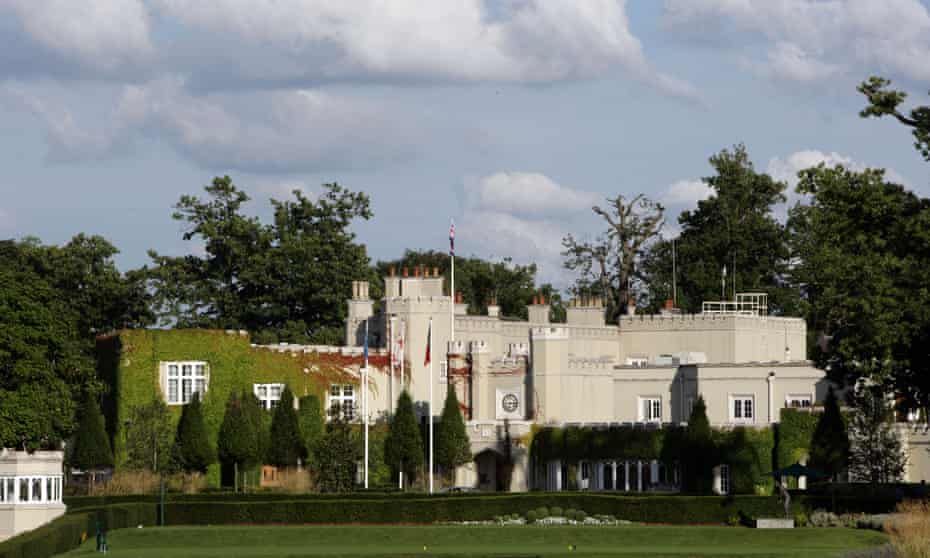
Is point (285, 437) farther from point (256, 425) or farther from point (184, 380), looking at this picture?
point (184, 380)

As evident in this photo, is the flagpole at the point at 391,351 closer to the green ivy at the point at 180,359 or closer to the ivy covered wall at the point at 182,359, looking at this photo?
the ivy covered wall at the point at 182,359

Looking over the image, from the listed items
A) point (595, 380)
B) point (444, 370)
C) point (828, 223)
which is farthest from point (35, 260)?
point (828, 223)

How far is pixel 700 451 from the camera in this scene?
8300 centimetres

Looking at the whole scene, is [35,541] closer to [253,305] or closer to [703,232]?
[253,305]

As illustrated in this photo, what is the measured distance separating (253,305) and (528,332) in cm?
2094

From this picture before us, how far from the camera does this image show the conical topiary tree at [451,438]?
8731 cm

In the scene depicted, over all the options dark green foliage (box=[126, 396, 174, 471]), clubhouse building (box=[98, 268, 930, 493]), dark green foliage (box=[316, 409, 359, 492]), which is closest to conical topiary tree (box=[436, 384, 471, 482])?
clubhouse building (box=[98, 268, 930, 493])

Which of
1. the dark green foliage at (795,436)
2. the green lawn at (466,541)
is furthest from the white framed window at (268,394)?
the dark green foliage at (795,436)

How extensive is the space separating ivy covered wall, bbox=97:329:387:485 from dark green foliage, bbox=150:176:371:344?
20.3 metres

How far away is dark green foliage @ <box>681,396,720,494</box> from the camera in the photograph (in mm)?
82875

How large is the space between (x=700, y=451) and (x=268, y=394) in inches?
790

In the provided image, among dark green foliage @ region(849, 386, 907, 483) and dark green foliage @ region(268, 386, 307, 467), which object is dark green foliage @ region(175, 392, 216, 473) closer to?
dark green foliage @ region(268, 386, 307, 467)

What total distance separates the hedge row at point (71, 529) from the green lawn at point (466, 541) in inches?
21.0

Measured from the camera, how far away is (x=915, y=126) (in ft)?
184
